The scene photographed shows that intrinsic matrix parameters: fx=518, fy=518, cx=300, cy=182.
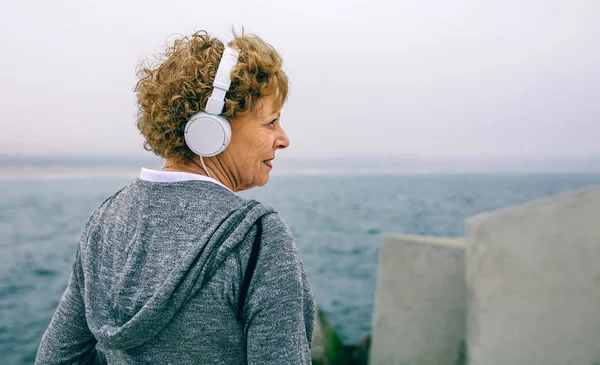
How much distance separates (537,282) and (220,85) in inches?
89.1

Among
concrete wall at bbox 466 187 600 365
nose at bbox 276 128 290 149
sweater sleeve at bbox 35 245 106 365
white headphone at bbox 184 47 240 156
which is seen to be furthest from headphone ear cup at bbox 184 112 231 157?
concrete wall at bbox 466 187 600 365

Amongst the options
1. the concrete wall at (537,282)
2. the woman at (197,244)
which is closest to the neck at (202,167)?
the woman at (197,244)

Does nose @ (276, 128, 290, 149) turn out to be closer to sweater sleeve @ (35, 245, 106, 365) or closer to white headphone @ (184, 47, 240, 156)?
white headphone @ (184, 47, 240, 156)

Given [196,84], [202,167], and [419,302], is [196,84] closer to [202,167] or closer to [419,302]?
[202,167]

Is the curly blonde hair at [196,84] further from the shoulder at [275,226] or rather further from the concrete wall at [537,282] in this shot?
the concrete wall at [537,282]

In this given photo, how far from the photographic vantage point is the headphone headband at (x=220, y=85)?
3.16 feet

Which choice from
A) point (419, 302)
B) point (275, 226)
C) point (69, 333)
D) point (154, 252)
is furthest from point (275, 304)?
point (419, 302)

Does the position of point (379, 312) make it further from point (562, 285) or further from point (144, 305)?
point (144, 305)

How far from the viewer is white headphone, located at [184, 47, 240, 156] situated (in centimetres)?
96

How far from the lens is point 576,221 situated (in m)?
2.49

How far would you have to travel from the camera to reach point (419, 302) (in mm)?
3537

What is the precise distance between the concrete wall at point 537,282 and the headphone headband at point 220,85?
2079mm

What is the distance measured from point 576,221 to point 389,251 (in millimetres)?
1393

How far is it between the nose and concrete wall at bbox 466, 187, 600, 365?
190 centimetres
